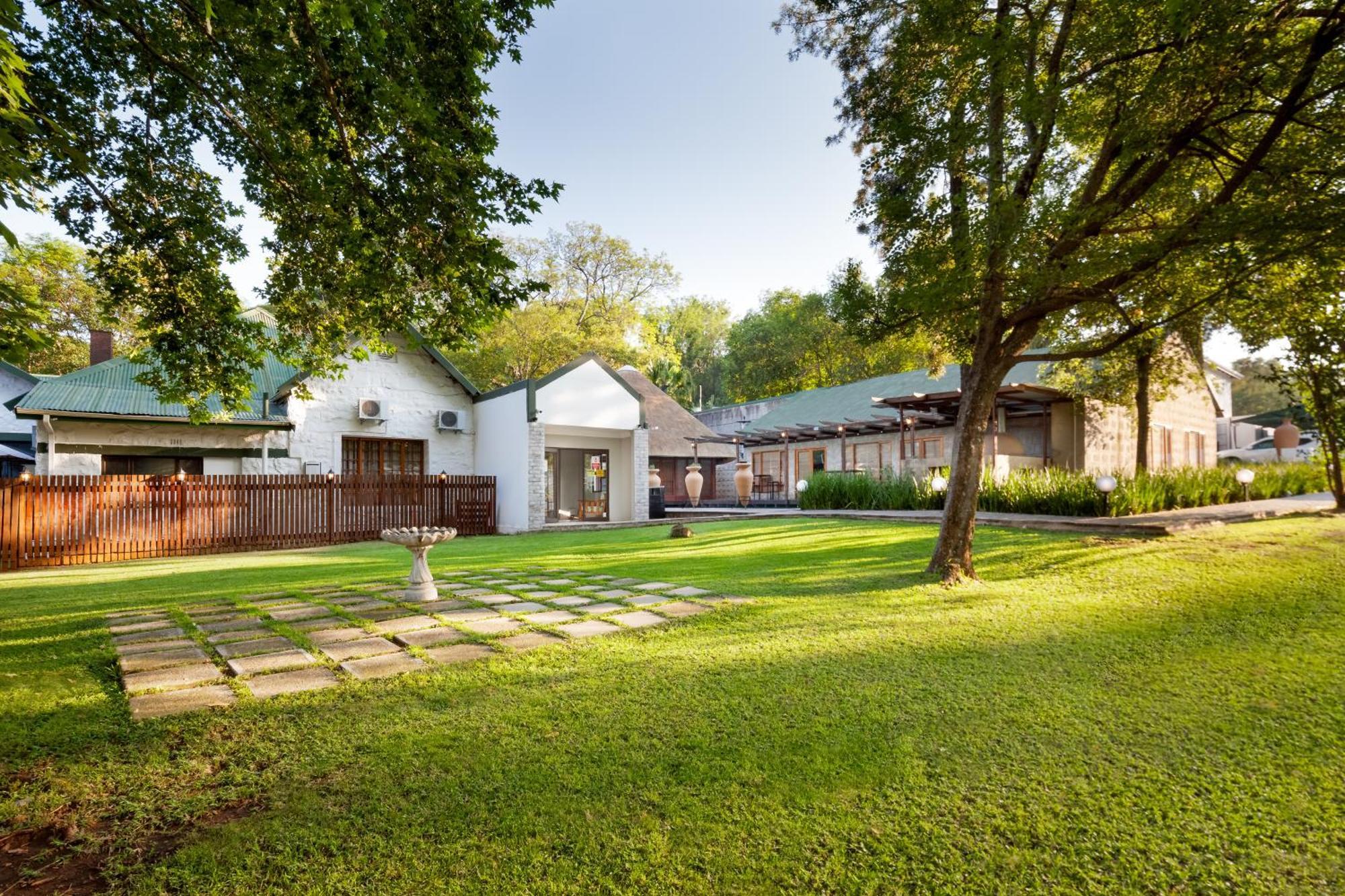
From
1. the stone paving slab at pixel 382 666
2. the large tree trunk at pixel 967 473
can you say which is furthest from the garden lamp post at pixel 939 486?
the stone paving slab at pixel 382 666

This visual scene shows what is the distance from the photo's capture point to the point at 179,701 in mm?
3193

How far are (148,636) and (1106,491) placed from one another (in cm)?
1342

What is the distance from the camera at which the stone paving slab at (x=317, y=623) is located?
15.4 feet

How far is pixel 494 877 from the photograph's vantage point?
186 cm

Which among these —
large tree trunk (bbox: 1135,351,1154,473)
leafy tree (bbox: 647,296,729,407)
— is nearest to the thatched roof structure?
large tree trunk (bbox: 1135,351,1154,473)

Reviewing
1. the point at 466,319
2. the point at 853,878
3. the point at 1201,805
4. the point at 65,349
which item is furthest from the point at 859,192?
Result: the point at 65,349

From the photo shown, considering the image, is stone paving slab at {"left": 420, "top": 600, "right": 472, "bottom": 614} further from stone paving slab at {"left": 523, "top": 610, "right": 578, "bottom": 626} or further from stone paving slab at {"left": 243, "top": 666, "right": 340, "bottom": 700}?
stone paving slab at {"left": 243, "top": 666, "right": 340, "bottom": 700}

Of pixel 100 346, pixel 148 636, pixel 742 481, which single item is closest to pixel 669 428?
pixel 742 481

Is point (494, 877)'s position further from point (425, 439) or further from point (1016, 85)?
point (425, 439)

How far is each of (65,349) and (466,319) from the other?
104 ft

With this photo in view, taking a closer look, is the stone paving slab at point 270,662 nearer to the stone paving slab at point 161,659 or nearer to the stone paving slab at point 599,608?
the stone paving slab at point 161,659

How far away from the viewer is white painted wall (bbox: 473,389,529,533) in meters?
15.3

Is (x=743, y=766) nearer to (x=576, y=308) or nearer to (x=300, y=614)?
(x=300, y=614)

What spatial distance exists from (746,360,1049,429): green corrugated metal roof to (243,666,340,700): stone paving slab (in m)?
18.6
